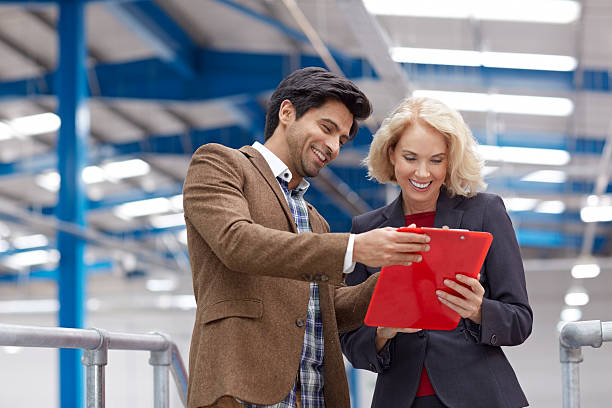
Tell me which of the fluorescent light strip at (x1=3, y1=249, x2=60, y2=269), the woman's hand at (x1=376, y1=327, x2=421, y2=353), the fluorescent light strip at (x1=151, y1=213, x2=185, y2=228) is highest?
the fluorescent light strip at (x1=151, y1=213, x2=185, y2=228)

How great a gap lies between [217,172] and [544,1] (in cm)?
634

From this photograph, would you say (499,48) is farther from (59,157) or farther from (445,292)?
(445,292)

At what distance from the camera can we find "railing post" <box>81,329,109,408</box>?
2.28 meters

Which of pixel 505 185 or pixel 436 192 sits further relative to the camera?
pixel 505 185

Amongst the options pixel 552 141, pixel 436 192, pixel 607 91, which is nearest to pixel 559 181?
pixel 552 141

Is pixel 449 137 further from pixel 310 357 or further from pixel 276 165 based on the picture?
pixel 310 357

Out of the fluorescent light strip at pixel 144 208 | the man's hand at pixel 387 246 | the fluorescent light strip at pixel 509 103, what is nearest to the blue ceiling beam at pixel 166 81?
the fluorescent light strip at pixel 509 103

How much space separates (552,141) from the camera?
1111 cm

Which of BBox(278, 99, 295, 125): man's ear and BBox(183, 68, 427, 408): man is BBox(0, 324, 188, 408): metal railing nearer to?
BBox(183, 68, 427, 408): man

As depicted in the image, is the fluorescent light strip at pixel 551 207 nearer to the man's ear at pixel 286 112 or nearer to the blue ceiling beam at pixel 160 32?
the blue ceiling beam at pixel 160 32

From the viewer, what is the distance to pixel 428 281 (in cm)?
189

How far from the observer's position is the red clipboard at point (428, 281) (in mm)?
1783

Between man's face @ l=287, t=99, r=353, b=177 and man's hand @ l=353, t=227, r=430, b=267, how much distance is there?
15.9 inches

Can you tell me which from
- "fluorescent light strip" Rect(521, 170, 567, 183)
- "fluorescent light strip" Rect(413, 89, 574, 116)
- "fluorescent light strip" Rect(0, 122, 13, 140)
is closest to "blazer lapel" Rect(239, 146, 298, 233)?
"fluorescent light strip" Rect(413, 89, 574, 116)
